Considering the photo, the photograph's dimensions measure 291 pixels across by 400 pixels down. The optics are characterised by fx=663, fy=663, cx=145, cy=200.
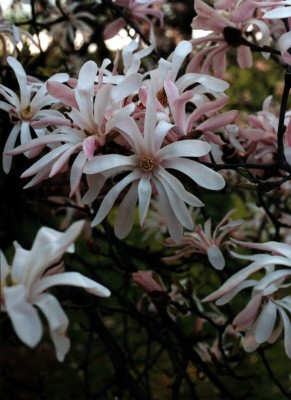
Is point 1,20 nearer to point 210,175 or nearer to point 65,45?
point 210,175

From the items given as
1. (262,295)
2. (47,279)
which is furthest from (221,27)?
(47,279)

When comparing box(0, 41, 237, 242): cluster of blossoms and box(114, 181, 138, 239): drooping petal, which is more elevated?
box(0, 41, 237, 242): cluster of blossoms

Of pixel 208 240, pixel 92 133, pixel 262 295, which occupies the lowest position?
pixel 208 240

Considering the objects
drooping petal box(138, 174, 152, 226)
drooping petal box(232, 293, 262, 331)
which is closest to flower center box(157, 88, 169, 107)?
drooping petal box(138, 174, 152, 226)

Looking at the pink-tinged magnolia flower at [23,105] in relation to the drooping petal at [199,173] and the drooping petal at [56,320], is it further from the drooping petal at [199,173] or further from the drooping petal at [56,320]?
the drooping petal at [56,320]

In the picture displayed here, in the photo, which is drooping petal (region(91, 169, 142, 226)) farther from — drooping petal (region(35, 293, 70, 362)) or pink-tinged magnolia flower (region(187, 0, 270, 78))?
pink-tinged magnolia flower (region(187, 0, 270, 78))

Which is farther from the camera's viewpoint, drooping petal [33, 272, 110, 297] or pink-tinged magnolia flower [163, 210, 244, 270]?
pink-tinged magnolia flower [163, 210, 244, 270]

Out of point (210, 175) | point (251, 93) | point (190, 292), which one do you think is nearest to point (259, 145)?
point (190, 292)

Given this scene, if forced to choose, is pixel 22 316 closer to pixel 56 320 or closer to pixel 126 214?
pixel 56 320

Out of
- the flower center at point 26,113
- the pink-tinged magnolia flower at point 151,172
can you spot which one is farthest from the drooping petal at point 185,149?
the flower center at point 26,113
